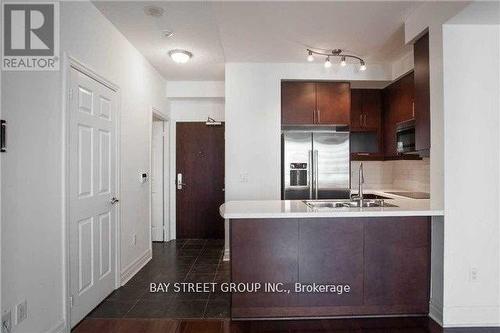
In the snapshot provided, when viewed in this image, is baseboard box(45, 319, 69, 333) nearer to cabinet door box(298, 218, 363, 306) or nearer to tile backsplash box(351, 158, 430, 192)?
cabinet door box(298, 218, 363, 306)

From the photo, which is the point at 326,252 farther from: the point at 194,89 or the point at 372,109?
the point at 194,89

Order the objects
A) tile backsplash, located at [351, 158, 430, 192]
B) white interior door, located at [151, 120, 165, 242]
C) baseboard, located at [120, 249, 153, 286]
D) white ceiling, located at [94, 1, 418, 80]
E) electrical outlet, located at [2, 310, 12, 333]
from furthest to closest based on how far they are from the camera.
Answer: white interior door, located at [151, 120, 165, 242], tile backsplash, located at [351, 158, 430, 192], baseboard, located at [120, 249, 153, 286], white ceiling, located at [94, 1, 418, 80], electrical outlet, located at [2, 310, 12, 333]

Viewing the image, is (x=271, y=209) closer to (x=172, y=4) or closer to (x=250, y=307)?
(x=250, y=307)

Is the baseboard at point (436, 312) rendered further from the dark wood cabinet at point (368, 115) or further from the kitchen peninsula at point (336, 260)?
the dark wood cabinet at point (368, 115)

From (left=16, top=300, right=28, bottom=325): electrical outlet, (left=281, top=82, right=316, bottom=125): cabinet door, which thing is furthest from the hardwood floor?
(left=281, top=82, right=316, bottom=125): cabinet door

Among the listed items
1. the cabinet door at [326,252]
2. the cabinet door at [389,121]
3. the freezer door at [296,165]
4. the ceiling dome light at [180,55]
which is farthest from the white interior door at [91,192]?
the cabinet door at [389,121]

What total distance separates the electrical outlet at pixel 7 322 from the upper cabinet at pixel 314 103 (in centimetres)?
323

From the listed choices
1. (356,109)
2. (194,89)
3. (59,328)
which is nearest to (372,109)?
(356,109)

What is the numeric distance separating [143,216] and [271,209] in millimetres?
2029

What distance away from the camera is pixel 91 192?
255cm

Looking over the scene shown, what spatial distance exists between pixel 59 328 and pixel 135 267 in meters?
1.38

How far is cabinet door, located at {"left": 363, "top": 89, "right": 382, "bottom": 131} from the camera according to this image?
14.3ft

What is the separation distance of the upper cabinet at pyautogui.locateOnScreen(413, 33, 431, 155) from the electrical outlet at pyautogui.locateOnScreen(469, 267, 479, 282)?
999 mm

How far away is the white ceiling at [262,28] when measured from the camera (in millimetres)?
2525
